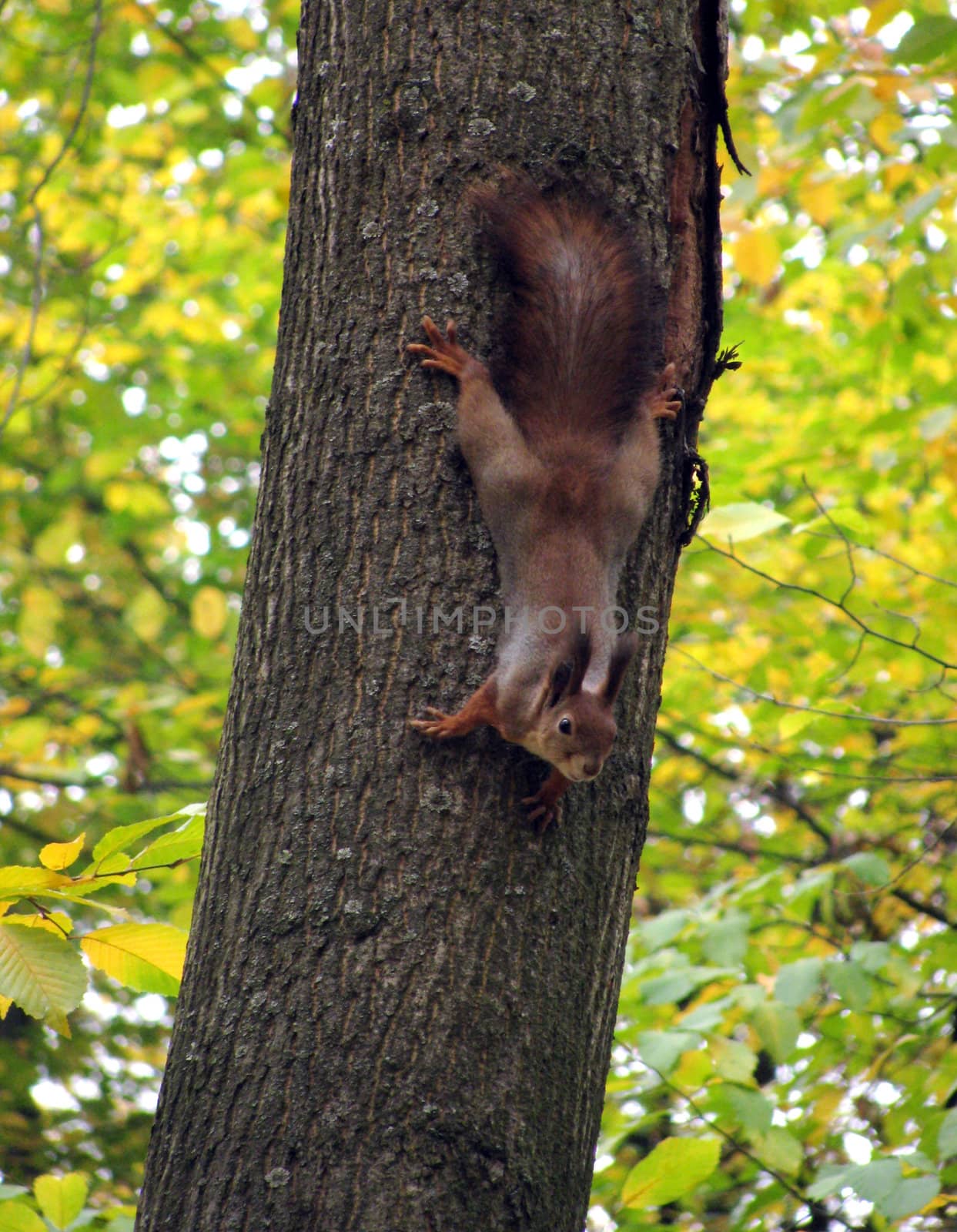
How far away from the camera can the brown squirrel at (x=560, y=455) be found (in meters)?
1.83

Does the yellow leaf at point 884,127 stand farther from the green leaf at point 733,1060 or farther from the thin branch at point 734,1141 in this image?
the thin branch at point 734,1141

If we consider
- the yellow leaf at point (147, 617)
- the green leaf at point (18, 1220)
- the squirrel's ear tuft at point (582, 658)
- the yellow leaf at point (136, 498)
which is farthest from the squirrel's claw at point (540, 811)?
the yellow leaf at point (136, 498)

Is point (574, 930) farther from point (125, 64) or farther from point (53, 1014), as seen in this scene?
point (125, 64)

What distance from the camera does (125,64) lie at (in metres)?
7.05

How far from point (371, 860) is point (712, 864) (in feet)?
17.9

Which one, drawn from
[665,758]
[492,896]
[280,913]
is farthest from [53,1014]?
[665,758]

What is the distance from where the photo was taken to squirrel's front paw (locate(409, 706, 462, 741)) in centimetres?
167

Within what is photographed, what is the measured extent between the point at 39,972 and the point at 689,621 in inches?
178

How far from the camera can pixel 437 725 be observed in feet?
5.52

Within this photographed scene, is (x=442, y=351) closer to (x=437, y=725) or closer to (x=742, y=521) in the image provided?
(x=437, y=725)

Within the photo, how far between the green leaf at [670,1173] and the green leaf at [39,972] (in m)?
1.38

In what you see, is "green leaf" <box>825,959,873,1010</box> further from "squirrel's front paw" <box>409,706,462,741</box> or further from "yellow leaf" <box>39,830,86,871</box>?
"yellow leaf" <box>39,830,86,871</box>

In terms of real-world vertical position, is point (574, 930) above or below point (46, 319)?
below

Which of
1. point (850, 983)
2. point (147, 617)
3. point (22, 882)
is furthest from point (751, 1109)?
point (147, 617)
